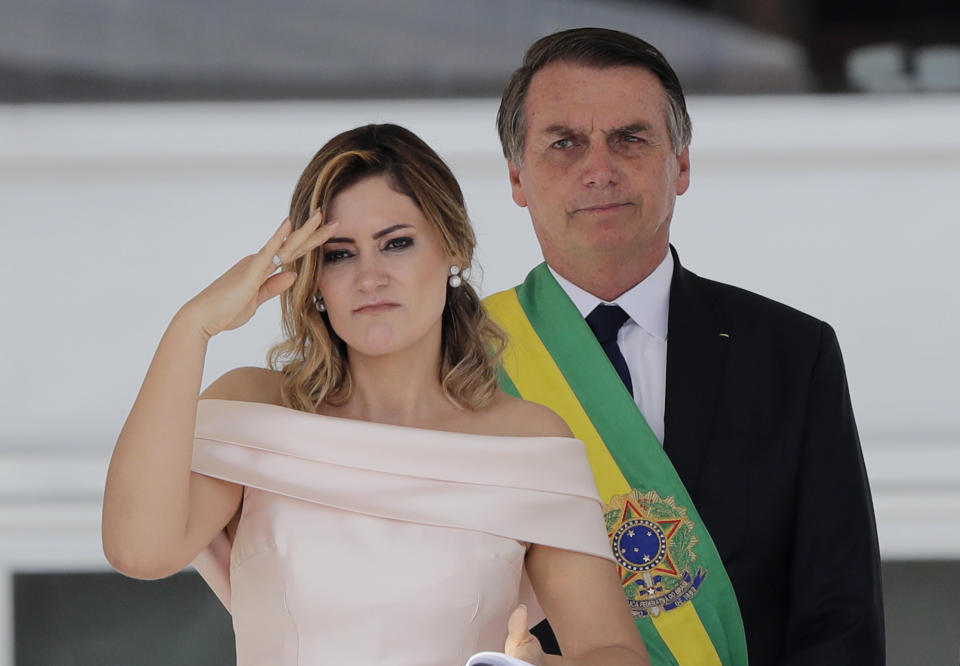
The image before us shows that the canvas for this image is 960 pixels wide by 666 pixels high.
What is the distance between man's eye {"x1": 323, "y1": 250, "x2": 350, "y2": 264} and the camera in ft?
6.48

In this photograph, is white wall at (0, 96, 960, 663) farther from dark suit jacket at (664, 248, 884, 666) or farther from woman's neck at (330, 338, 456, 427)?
woman's neck at (330, 338, 456, 427)

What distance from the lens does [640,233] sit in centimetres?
241

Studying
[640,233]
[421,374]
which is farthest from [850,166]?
[421,374]

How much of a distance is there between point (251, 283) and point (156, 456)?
0.82 ft

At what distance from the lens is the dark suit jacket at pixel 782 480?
88.8 inches

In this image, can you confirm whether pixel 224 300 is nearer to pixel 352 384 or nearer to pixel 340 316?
pixel 340 316

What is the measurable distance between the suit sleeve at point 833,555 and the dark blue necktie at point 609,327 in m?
0.33

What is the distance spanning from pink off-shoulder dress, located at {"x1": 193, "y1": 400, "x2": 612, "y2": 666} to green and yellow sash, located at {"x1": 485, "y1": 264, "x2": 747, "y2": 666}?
0.35 meters

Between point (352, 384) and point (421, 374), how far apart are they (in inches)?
4.0

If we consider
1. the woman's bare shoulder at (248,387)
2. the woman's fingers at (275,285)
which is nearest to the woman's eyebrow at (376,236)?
the woman's fingers at (275,285)

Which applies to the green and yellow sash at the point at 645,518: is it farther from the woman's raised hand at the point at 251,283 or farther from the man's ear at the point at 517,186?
the woman's raised hand at the point at 251,283

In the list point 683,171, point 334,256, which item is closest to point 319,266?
point 334,256

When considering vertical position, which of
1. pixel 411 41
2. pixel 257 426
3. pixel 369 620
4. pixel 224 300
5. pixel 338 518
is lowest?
pixel 369 620

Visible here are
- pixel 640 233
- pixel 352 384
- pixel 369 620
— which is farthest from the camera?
pixel 640 233
